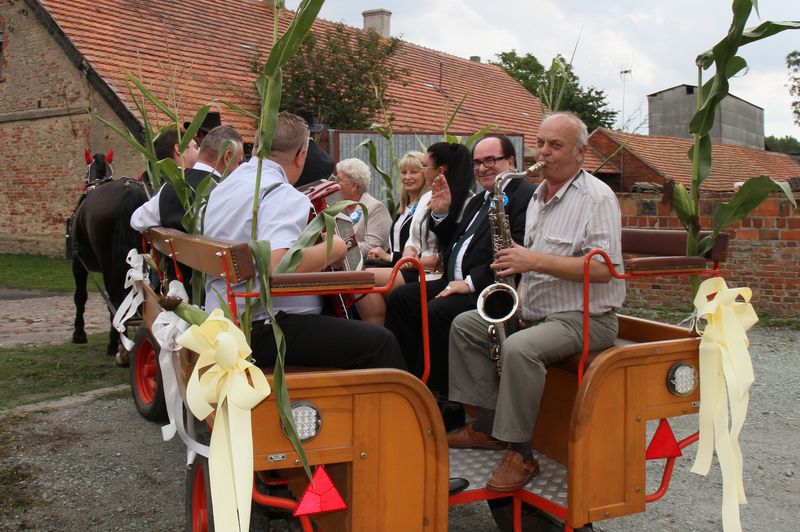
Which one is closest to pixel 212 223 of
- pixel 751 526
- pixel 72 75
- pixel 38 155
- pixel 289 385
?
pixel 289 385

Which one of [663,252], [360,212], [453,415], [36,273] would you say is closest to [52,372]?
[360,212]

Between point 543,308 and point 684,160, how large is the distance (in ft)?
71.8

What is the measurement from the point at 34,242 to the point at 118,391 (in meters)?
13.5

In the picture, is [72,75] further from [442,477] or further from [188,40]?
[442,477]

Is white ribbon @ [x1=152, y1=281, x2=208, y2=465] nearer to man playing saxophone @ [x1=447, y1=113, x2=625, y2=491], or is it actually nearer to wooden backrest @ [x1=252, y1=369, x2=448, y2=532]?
wooden backrest @ [x1=252, y1=369, x2=448, y2=532]

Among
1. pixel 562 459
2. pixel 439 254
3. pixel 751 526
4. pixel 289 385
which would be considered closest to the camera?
pixel 289 385

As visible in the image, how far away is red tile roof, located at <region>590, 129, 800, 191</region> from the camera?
22.2 meters

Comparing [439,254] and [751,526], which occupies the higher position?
[439,254]

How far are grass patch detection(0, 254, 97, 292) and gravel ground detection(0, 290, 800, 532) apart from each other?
7.89 m

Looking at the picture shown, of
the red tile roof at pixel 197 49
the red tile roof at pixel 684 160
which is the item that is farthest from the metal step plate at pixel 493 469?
the red tile roof at pixel 684 160

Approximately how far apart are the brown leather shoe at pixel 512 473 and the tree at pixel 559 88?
61.2 inches

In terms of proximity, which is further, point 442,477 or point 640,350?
point 640,350

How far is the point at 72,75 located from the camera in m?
16.1

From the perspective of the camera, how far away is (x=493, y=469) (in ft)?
10.6
